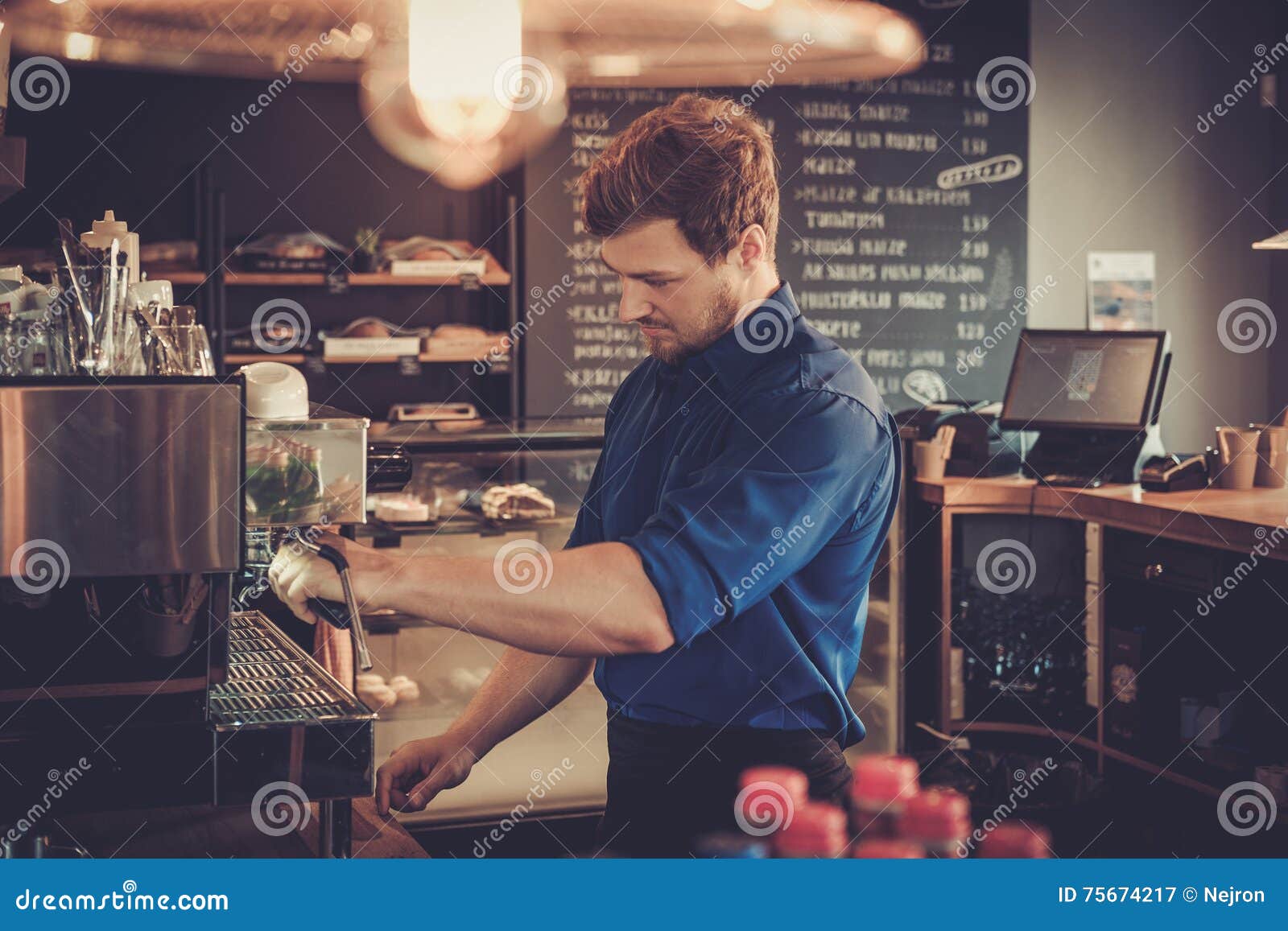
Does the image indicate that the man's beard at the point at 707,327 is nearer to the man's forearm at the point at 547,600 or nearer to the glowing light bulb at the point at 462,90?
the man's forearm at the point at 547,600

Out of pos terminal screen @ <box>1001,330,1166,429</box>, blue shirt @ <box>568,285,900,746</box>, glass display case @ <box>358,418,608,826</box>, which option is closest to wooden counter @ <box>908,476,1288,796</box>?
pos terminal screen @ <box>1001,330,1166,429</box>

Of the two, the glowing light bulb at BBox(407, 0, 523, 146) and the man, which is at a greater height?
the glowing light bulb at BBox(407, 0, 523, 146)

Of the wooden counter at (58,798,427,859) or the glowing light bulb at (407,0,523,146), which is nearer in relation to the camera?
the wooden counter at (58,798,427,859)

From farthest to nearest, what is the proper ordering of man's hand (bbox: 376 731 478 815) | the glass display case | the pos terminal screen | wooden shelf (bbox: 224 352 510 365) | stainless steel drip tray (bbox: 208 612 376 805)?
1. wooden shelf (bbox: 224 352 510 365)
2. the pos terminal screen
3. the glass display case
4. man's hand (bbox: 376 731 478 815)
5. stainless steel drip tray (bbox: 208 612 376 805)

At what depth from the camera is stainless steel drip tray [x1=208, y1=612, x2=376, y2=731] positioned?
4.84 feet

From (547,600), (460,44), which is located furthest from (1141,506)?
(547,600)

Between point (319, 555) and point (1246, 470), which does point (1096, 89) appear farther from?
point (319, 555)

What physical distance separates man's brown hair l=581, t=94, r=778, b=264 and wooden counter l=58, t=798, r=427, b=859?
0.89m

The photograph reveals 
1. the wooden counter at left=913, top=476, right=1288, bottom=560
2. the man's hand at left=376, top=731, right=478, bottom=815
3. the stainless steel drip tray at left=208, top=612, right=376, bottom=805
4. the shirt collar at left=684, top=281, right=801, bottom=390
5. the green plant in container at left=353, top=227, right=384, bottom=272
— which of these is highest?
the green plant in container at left=353, top=227, right=384, bottom=272

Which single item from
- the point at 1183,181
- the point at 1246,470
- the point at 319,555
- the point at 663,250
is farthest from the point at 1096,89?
the point at 319,555

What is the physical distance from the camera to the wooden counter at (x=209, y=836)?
69.9 inches

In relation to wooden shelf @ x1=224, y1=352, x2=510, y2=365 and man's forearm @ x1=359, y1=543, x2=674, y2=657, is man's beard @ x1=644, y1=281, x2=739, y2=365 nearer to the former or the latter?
man's forearm @ x1=359, y1=543, x2=674, y2=657

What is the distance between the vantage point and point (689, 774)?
4.89 ft

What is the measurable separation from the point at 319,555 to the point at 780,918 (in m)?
0.63
